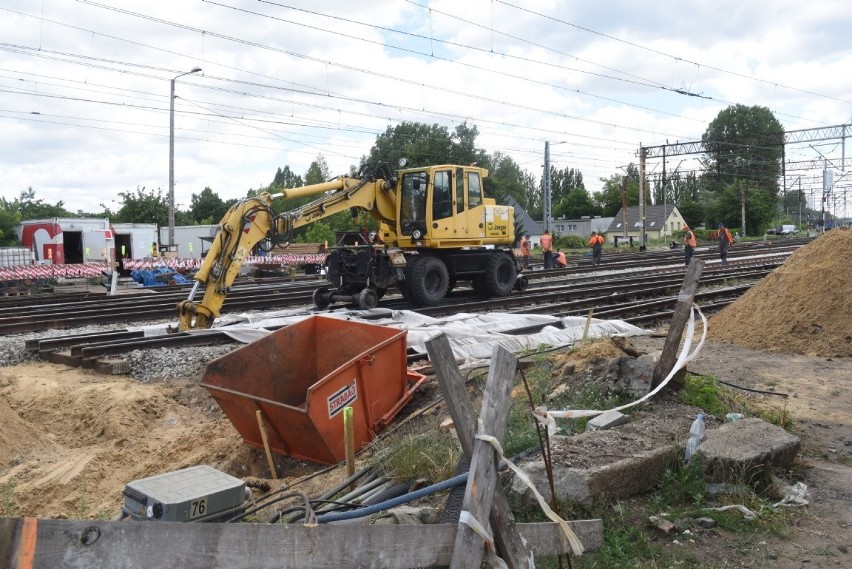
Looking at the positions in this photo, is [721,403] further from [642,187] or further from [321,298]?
[642,187]

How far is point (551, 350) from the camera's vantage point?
10078mm

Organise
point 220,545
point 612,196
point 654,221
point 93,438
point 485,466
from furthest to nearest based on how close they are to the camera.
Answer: point 612,196 → point 654,221 → point 93,438 → point 485,466 → point 220,545

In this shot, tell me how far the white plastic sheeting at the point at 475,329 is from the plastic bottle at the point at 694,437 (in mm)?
4279

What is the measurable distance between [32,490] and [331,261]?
978 centimetres

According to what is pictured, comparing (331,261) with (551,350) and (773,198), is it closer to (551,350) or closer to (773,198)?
(551,350)

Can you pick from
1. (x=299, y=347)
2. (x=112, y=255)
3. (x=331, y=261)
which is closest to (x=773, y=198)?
(x=112, y=255)

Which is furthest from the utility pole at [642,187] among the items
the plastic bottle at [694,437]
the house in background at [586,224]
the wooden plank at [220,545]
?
the house in background at [586,224]

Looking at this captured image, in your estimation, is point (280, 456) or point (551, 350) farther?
point (551, 350)

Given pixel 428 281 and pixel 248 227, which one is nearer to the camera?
pixel 248 227

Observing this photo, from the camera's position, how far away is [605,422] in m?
5.99

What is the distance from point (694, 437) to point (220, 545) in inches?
160

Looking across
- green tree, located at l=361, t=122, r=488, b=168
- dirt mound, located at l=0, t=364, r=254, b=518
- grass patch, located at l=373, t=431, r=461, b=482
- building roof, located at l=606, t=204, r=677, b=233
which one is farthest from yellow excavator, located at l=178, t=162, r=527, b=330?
building roof, located at l=606, t=204, r=677, b=233

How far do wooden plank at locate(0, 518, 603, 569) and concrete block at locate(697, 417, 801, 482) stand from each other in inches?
111

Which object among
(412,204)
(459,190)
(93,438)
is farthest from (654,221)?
(93,438)
